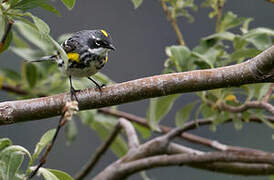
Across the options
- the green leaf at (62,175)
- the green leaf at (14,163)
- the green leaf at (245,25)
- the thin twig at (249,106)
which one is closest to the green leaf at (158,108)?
the thin twig at (249,106)

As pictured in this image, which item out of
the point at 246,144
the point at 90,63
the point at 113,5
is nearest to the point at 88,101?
the point at 90,63

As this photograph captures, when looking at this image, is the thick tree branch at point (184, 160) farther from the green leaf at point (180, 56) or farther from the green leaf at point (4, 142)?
the green leaf at point (4, 142)

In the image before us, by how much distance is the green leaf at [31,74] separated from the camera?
216 cm

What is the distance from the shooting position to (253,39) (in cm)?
178

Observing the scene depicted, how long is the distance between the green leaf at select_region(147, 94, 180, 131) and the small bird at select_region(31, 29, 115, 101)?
26 cm

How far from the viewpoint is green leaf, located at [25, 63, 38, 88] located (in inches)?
85.0

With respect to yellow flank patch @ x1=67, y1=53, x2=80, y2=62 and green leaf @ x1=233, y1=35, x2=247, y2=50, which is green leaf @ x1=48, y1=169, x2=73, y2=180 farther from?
green leaf @ x1=233, y1=35, x2=247, y2=50

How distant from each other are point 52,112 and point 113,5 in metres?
6.12

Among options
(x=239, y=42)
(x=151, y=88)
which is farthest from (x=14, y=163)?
(x=239, y=42)

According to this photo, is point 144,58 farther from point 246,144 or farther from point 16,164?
point 16,164

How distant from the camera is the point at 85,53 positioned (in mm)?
1853

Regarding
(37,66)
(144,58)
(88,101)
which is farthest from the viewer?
(144,58)

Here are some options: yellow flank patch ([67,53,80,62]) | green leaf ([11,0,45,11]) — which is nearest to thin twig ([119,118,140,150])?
yellow flank patch ([67,53,80,62])

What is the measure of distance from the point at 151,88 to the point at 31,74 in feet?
3.62
